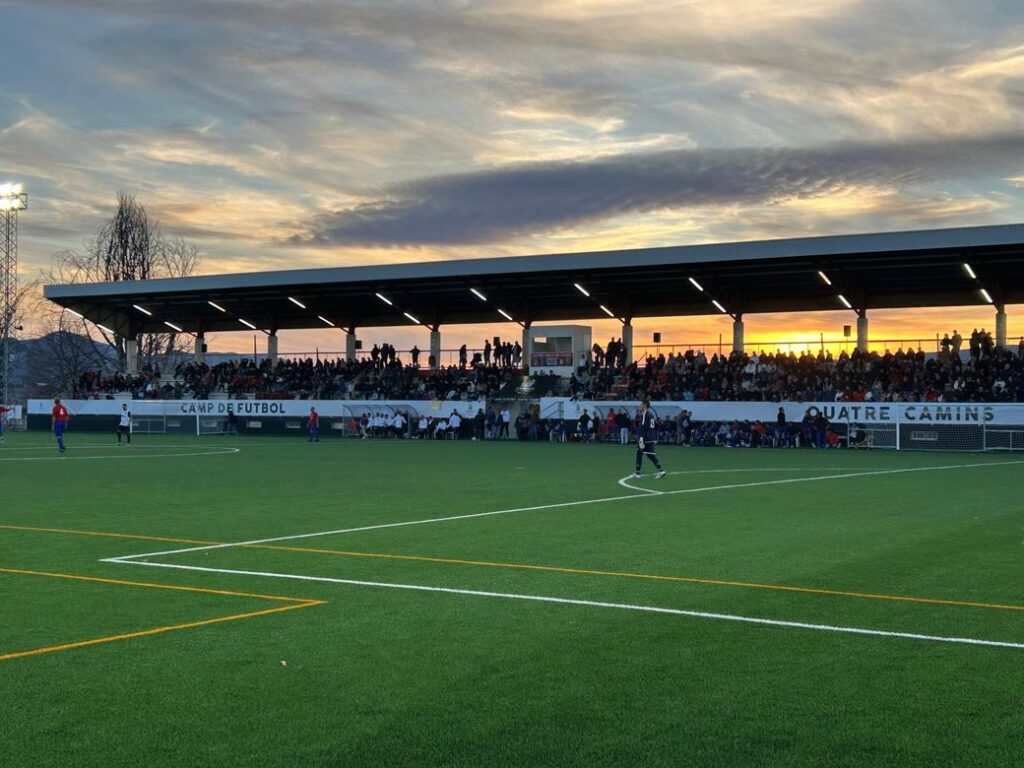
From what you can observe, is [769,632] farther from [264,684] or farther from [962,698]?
[264,684]

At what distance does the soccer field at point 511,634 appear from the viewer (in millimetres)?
6238

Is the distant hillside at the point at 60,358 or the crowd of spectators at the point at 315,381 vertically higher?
the distant hillside at the point at 60,358

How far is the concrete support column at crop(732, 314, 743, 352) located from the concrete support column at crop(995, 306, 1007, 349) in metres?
12.3

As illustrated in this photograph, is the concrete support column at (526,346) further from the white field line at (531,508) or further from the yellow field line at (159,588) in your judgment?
the yellow field line at (159,588)

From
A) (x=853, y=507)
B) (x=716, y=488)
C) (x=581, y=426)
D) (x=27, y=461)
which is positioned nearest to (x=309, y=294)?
(x=581, y=426)

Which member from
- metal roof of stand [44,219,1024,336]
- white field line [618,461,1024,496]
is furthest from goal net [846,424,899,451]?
white field line [618,461,1024,496]

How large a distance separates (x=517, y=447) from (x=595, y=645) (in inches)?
1492

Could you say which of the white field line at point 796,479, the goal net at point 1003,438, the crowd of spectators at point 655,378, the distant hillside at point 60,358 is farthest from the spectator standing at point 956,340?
the distant hillside at point 60,358

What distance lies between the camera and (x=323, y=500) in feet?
68.9

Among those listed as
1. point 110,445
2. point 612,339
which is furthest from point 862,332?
point 110,445

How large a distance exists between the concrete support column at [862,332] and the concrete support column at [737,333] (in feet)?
19.8

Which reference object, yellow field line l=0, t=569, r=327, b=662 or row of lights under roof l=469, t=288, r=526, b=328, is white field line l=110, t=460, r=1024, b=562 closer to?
yellow field line l=0, t=569, r=327, b=662

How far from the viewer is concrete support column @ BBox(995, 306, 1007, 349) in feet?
178

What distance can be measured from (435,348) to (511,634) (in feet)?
198
